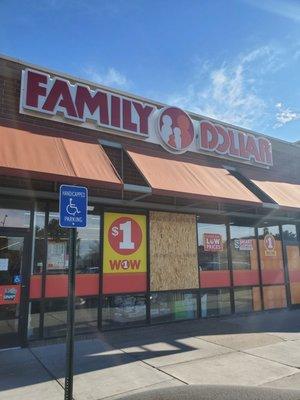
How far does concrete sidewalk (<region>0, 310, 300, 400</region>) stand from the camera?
19.5ft

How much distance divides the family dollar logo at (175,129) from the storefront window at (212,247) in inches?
94.0

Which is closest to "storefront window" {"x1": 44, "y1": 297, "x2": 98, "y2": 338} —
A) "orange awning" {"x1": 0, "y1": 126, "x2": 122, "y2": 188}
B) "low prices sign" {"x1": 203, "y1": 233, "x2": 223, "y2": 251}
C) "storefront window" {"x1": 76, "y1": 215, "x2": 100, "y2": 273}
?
"storefront window" {"x1": 76, "y1": 215, "x2": 100, "y2": 273}

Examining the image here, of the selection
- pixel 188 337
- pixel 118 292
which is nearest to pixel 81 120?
pixel 118 292

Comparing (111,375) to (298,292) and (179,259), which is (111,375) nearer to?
(179,259)

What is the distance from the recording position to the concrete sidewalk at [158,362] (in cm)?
595

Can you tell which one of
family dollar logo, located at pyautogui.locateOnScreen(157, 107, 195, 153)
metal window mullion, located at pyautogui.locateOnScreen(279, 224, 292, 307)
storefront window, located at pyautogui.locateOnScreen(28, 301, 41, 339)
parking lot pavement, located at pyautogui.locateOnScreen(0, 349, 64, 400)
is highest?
family dollar logo, located at pyautogui.locateOnScreen(157, 107, 195, 153)

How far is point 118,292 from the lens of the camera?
32.1ft

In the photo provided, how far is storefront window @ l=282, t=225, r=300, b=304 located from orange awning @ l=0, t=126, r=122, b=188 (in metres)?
7.68

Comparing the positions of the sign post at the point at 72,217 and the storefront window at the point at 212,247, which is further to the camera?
the storefront window at the point at 212,247

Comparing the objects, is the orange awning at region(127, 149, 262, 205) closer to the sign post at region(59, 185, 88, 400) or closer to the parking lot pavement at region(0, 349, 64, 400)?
the sign post at region(59, 185, 88, 400)

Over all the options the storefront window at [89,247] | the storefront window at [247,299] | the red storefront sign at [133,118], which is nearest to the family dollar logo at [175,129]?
the red storefront sign at [133,118]

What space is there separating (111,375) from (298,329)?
5704 mm

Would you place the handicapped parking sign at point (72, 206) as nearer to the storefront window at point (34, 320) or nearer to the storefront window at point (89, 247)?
the storefront window at point (34, 320)

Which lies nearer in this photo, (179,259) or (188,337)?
(188,337)
